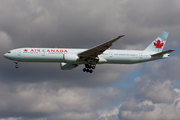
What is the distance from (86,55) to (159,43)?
1581 cm

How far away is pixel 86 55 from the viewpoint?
5694cm

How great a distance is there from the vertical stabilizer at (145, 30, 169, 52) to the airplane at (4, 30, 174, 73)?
27 centimetres

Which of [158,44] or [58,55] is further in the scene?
[158,44]

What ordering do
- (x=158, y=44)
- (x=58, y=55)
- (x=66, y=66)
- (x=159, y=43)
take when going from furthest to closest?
(x=159, y=43) → (x=158, y=44) → (x=66, y=66) → (x=58, y=55)

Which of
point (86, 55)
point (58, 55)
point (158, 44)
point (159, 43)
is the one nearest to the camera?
point (58, 55)

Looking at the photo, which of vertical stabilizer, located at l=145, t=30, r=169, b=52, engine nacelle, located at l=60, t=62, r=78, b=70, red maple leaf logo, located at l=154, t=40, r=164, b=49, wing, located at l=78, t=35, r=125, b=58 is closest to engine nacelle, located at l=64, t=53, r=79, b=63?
wing, located at l=78, t=35, r=125, b=58

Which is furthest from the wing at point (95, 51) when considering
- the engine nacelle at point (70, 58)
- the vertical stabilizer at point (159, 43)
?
the vertical stabilizer at point (159, 43)

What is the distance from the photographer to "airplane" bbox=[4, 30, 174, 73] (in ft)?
183

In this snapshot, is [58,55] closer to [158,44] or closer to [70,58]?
[70,58]

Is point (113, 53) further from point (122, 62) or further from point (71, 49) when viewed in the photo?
point (71, 49)

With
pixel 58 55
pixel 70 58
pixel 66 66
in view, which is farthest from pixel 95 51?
pixel 66 66

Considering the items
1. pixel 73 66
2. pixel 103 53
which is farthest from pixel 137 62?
pixel 73 66

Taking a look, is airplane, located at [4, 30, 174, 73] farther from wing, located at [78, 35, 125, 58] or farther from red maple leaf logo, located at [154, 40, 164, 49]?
red maple leaf logo, located at [154, 40, 164, 49]

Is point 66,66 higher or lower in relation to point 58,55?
lower
